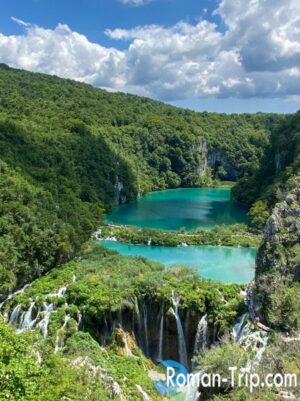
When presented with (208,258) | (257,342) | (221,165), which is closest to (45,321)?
(257,342)

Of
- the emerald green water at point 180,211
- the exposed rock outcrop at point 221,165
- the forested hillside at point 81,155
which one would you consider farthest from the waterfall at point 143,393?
the exposed rock outcrop at point 221,165

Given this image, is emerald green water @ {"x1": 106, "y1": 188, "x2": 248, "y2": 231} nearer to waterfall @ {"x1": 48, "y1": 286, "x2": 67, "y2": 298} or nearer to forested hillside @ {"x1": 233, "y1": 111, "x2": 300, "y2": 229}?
forested hillside @ {"x1": 233, "y1": 111, "x2": 300, "y2": 229}

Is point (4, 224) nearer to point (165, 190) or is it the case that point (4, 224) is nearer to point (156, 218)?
point (156, 218)

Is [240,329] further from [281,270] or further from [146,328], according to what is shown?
[146,328]

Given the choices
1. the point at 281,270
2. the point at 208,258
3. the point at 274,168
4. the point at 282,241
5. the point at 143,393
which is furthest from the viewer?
the point at 274,168

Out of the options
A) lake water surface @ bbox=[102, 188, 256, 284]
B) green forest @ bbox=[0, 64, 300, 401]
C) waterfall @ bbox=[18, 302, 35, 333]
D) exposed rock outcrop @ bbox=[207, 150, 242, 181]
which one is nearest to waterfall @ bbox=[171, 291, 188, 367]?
green forest @ bbox=[0, 64, 300, 401]

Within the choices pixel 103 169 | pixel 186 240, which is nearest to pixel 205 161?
pixel 103 169
